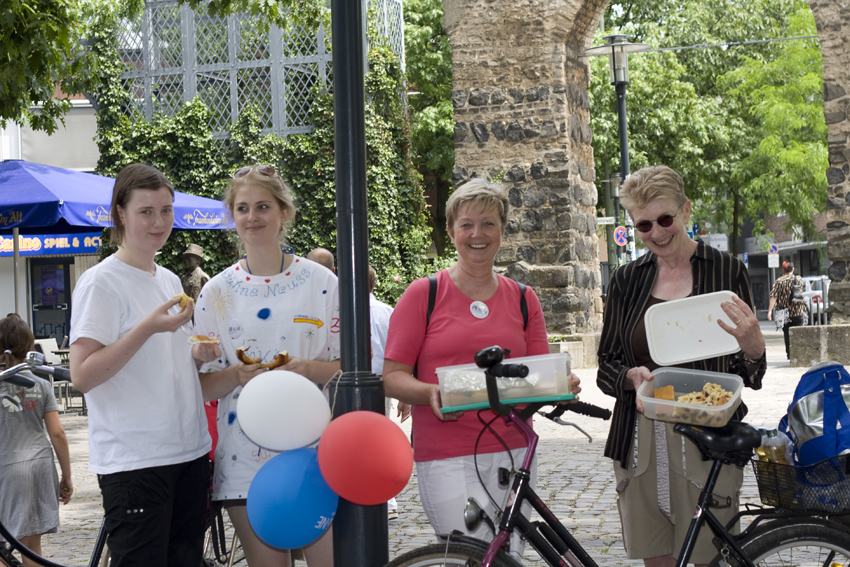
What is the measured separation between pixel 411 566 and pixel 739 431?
1137 millimetres

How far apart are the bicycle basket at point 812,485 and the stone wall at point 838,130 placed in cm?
1190

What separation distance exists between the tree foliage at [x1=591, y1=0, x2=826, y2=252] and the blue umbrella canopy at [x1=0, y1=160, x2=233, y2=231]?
2046 cm

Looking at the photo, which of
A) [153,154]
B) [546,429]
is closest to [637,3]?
[153,154]

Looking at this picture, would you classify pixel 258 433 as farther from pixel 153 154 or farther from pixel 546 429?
pixel 153 154

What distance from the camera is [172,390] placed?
125 inches

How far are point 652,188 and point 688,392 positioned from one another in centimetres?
74

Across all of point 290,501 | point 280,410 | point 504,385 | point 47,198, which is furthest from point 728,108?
point 290,501

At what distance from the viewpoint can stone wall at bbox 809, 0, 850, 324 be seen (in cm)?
1394

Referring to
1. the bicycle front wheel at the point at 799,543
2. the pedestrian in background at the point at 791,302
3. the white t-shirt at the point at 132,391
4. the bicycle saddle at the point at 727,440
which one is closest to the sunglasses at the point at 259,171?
the white t-shirt at the point at 132,391

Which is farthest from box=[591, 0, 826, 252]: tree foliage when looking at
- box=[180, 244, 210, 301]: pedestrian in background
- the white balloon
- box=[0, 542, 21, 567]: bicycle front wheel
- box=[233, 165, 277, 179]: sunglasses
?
the white balloon

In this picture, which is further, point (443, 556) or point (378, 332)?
point (378, 332)

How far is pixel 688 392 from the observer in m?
3.33

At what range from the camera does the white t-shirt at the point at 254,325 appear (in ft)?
10.8

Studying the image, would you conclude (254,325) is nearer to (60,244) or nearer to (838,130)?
(838,130)
